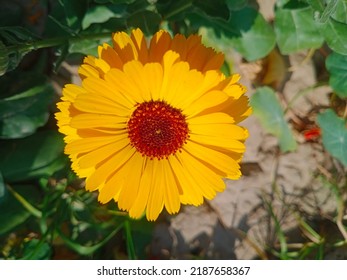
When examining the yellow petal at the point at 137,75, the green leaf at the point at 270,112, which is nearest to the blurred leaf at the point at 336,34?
the green leaf at the point at 270,112

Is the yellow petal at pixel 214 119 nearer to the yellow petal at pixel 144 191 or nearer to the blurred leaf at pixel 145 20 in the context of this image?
the yellow petal at pixel 144 191

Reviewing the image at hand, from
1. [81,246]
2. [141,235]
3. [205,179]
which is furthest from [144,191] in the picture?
[141,235]

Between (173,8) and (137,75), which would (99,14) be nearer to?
(173,8)

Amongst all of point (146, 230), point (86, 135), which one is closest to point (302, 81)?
point (146, 230)

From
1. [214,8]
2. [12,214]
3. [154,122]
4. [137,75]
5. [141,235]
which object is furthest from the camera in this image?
[141,235]

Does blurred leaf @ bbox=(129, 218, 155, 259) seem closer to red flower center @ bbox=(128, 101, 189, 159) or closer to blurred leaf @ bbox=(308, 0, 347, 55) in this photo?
red flower center @ bbox=(128, 101, 189, 159)

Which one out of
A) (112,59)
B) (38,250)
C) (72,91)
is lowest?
Result: (38,250)
